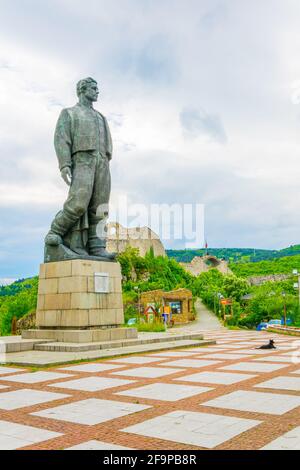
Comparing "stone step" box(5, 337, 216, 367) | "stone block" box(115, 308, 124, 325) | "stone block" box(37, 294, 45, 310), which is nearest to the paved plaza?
"stone step" box(5, 337, 216, 367)

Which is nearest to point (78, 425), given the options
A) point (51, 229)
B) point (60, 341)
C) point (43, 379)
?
point (43, 379)

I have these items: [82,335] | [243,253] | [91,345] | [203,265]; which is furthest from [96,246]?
[243,253]

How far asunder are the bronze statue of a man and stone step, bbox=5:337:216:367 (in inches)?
105

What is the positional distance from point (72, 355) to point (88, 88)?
7.08m

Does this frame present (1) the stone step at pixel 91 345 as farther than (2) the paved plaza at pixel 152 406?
Yes

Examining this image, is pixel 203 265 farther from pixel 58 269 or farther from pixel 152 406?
pixel 152 406

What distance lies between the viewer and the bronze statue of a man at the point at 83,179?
473 inches

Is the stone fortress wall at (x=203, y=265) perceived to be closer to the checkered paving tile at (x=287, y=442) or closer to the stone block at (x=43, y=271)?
the stone block at (x=43, y=271)

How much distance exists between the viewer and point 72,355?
30.6ft

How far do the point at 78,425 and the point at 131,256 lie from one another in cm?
4500

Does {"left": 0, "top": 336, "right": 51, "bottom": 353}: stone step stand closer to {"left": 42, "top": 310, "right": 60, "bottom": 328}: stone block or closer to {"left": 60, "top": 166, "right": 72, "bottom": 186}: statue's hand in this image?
{"left": 42, "top": 310, "right": 60, "bottom": 328}: stone block

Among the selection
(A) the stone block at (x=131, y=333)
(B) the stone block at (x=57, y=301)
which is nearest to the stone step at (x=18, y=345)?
(B) the stone block at (x=57, y=301)

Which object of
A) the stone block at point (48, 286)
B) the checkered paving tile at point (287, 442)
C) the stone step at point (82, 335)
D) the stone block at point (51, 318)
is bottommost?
the checkered paving tile at point (287, 442)

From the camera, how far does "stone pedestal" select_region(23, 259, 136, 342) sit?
1115cm
